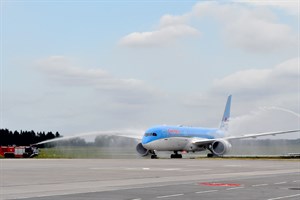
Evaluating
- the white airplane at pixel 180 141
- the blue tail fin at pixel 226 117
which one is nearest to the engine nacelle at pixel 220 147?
the white airplane at pixel 180 141

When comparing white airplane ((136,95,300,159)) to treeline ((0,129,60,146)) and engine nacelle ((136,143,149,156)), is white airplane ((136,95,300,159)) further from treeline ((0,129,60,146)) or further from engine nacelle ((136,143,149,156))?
treeline ((0,129,60,146))

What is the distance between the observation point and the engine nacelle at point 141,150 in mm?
99869

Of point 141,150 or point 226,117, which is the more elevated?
point 226,117

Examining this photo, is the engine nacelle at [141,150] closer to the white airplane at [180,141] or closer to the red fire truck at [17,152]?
the white airplane at [180,141]

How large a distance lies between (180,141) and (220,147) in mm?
6647

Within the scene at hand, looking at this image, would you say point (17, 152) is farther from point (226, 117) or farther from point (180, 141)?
point (226, 117)

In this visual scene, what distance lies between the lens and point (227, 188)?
28219 millimetres

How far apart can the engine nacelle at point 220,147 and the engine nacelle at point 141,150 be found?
11.0 metres

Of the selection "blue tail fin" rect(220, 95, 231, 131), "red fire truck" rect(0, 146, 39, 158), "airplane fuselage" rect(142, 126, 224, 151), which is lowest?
"red fire truck" rect(0, 146, 39, 158)

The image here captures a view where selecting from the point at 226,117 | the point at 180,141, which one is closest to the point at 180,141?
the point at 180,141

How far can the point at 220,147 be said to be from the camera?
316 ft

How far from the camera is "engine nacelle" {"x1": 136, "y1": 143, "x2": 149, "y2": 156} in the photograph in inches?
3932

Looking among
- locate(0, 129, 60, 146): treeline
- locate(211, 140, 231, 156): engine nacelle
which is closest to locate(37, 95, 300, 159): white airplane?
locate(211, 140, 231, 156): engine nacelle

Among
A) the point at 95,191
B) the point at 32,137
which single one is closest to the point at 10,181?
the point at 95,191
